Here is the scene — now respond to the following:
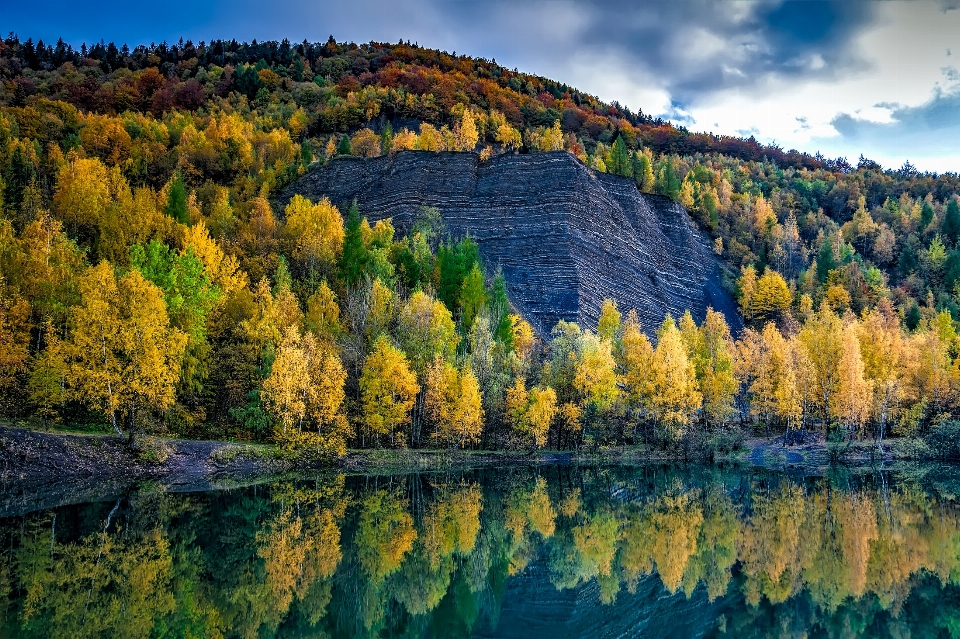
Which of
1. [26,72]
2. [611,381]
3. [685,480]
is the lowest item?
[685,480]

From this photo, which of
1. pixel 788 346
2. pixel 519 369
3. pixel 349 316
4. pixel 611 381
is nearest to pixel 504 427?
pixel 519 369

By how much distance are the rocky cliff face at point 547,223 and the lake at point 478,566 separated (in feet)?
138

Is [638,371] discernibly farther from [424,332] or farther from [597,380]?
[424,332]

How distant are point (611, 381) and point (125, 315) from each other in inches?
1269

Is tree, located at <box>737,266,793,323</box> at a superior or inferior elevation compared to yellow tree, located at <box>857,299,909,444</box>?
superior

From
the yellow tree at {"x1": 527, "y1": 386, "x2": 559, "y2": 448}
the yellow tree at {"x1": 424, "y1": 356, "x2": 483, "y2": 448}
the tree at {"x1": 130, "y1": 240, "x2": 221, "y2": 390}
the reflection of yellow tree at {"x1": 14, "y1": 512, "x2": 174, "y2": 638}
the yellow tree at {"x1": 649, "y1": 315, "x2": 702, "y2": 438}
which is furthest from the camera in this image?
the yellow tree at {"x1": 649, "y1": 315, "x2": 702, "y2": 438}

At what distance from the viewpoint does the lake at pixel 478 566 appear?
49.2 feet

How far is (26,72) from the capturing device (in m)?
149

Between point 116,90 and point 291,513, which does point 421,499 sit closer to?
point 291,513

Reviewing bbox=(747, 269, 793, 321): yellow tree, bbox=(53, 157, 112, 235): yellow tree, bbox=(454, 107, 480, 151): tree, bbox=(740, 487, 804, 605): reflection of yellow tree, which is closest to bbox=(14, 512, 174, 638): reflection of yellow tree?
bbox=(740, 487, 804, 605): reflection of yellow tree

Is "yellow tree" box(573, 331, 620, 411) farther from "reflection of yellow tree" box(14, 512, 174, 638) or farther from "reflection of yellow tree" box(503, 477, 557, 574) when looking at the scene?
"reflection of yellow tree" box(14, 512, 174, 638)

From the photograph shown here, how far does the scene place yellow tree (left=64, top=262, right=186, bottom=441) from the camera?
3612cm

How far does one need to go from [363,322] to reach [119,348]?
763 inches

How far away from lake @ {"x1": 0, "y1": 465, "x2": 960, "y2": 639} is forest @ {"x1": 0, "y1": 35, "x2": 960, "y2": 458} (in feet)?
35.1
